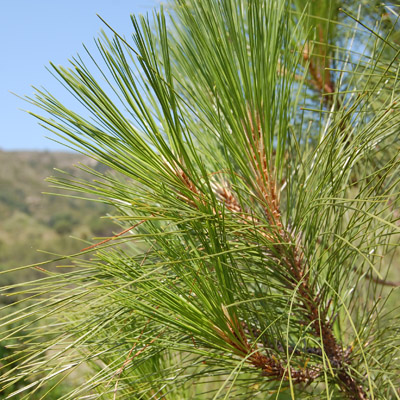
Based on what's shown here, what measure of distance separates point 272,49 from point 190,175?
0.24m

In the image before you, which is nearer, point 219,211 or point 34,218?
point 219,211

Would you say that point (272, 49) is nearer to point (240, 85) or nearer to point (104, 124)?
point (240, 85)

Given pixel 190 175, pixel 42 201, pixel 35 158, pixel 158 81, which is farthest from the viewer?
pixel 35 158

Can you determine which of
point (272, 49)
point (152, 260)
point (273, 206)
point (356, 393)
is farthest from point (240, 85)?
point (356, 393)

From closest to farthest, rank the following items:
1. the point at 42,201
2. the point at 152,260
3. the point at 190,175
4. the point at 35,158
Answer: the point at 190,175 < the point at 152,260 < the point at 42,201 < the point at 35,158

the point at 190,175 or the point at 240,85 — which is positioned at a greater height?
the point at 240,85

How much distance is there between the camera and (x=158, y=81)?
1.79ft

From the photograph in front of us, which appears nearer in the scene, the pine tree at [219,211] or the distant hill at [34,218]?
the pine tree at [219,211]

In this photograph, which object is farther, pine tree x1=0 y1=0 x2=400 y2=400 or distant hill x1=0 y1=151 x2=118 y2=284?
distant hill x1=0 y1=151 x2=118 y2=284

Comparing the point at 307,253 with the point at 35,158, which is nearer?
the point at 307,253

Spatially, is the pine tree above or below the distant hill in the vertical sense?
above

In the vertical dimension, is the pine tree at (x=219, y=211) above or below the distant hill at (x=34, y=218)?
above

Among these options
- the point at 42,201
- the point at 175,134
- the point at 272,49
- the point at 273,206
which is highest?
the point at 272,49

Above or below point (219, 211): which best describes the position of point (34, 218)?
below
